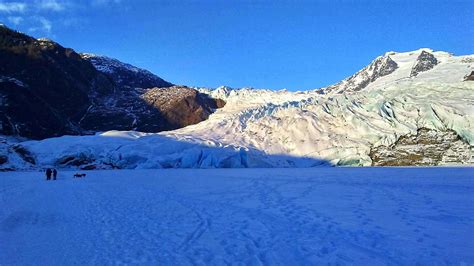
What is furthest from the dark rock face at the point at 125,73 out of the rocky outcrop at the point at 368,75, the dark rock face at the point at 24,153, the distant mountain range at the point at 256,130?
the dark rock face at the point at 24,153

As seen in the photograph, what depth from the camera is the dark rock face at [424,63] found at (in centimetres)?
10294

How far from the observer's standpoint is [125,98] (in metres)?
99.1

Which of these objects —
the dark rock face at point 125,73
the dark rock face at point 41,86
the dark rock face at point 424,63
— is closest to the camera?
the dark rock face at point 41,86

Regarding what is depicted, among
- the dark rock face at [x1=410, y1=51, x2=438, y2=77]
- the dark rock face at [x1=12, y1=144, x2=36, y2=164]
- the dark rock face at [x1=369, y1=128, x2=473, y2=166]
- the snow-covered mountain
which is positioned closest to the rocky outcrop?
the dark rock face at [x1=410, y1=51, x2=438, y2=77]

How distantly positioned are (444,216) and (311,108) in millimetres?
51813

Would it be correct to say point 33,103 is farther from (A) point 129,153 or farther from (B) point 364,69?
(B) point 364,69

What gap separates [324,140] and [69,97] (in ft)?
212

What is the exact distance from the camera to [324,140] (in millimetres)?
52406

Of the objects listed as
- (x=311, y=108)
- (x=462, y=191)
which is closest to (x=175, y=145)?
(x=311, y=108)

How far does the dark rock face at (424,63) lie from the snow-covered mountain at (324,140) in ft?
162

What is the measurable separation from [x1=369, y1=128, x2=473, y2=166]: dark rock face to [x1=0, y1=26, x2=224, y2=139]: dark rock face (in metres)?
50.4

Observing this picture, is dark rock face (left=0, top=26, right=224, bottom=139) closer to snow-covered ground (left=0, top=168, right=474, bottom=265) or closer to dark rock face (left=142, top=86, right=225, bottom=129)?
dark rock face (left=142, top=86, right=225, bottom=129)

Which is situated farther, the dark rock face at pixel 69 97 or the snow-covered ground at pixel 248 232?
the dark rock face at pixel 69 97

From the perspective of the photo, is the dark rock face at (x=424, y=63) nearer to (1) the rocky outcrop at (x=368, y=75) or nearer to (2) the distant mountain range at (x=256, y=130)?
(1) the rocky outcrop at (x=368, y=75)
